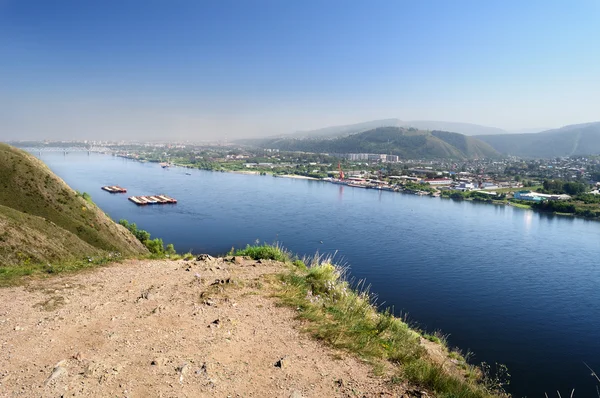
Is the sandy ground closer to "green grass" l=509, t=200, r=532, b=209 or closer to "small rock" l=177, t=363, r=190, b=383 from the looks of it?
"small rock" l=177, t=363, r=190, b=383

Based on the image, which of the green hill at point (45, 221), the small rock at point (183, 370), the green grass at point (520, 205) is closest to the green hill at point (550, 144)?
the green grass at point (520, 205)

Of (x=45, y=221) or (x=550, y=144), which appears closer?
(x=45, y=221)

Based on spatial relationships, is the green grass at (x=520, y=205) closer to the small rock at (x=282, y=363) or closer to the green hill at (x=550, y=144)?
the small rock at (x=282, y=363)

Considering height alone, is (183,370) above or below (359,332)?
above

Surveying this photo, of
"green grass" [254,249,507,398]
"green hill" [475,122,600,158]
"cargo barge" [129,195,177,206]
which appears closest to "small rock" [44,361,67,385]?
"green grass" [254,249,507,398]

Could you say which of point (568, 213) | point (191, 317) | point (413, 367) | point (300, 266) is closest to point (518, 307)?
point (300, 266)

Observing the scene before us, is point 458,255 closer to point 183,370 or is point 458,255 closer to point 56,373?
point 183,370

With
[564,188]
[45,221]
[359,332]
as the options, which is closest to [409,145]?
[564,188]
